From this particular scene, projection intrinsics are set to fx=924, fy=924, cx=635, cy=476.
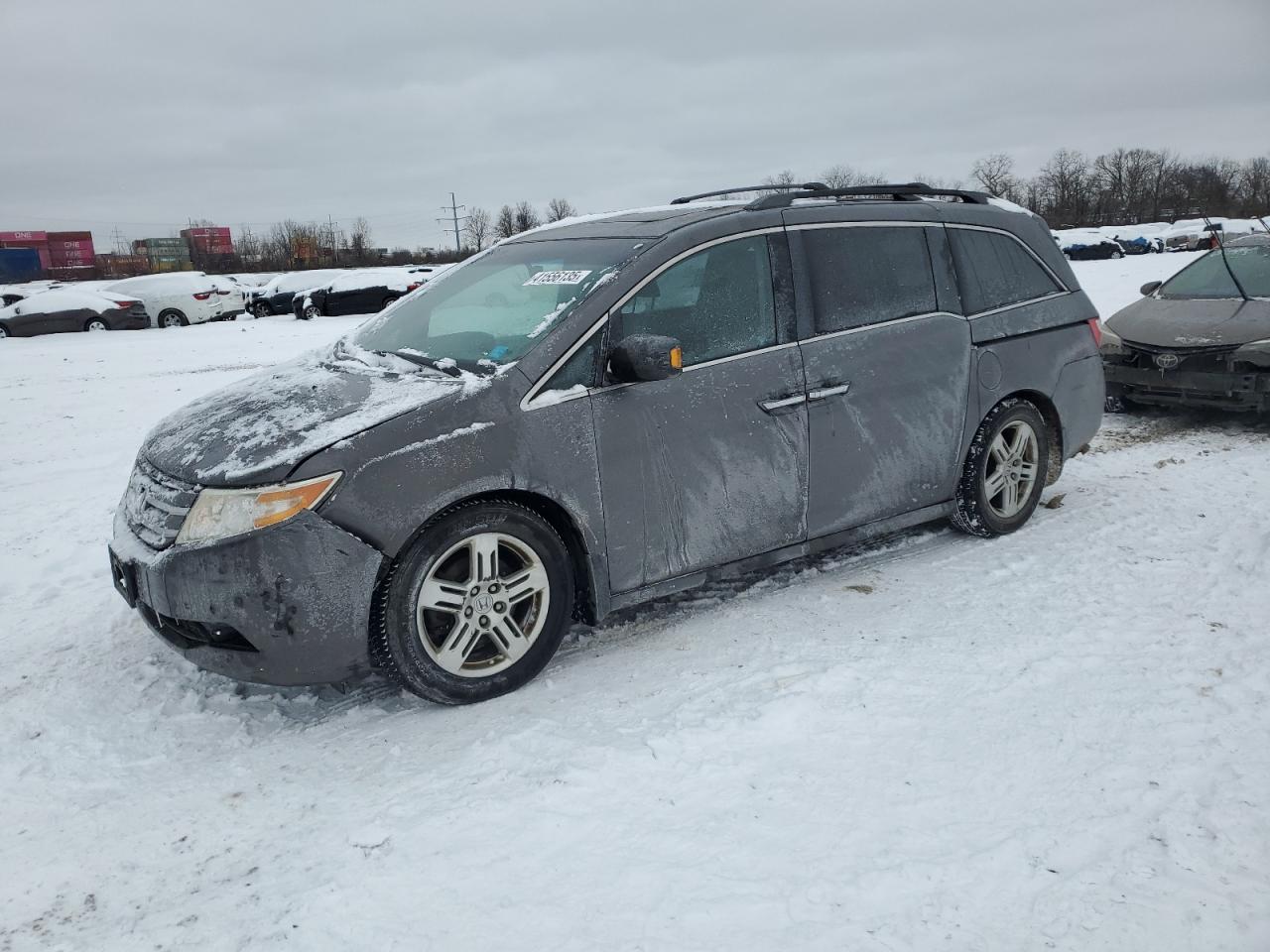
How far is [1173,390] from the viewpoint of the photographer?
7.22 metres

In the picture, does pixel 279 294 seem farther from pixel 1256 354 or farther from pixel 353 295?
pixel 1256 354

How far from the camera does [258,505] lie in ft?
10.0

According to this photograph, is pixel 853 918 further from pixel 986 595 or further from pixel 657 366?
pixel 986 595

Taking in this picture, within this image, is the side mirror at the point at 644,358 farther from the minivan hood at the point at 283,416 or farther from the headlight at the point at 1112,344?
the headlight at the point at 1112,344

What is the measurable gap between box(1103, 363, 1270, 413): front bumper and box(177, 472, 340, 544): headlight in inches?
261

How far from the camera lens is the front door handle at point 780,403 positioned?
391cm

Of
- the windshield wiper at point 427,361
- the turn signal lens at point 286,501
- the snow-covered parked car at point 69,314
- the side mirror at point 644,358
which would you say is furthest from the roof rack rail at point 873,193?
the snow-covered parked car at point 69,314

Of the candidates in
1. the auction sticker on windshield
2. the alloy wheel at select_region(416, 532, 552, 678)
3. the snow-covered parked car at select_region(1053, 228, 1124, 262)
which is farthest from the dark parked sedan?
the snow-covered parked car at select_region(1053, 228, 1124, 262)

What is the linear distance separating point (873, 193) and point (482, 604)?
2.90m

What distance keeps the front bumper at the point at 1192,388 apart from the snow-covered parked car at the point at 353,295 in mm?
20525

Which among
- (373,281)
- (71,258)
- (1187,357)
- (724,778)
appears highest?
(71,258)

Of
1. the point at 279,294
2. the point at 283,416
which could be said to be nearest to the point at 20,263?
the point at 279,294

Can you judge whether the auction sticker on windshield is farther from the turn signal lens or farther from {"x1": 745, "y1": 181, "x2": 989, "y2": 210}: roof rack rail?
the turn signal lens

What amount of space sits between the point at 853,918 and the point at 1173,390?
6407 mm
